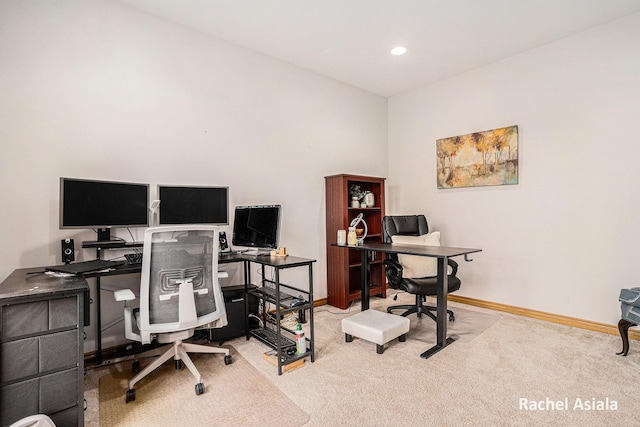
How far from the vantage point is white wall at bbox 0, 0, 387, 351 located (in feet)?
7.78

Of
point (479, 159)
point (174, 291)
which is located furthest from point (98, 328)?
point (479, 159)

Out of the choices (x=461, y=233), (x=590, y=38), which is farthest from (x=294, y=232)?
(x=590, y=38)

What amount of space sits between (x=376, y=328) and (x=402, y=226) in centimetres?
146

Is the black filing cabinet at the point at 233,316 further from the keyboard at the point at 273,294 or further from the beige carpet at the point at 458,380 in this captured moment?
the keyboard at the point at 273,294

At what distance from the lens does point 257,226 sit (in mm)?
2988

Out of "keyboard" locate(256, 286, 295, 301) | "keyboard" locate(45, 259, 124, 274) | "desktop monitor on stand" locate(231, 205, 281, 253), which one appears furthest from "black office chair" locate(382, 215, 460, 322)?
"keyboard" locate(45, 259, 124, 274)

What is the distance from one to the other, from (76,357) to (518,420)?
248cm

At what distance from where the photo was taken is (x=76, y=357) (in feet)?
5.55

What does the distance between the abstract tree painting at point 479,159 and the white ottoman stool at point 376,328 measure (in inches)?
85.0

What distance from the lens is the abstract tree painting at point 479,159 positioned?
3721 mm

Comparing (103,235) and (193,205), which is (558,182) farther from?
(103,235)

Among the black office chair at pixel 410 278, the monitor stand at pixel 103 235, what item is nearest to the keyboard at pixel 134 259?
the monitor stand at pixel 103 235

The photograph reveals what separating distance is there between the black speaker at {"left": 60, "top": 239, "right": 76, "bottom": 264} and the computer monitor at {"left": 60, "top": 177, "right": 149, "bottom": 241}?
0.18 meters

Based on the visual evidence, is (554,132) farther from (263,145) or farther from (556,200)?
(263,145)
